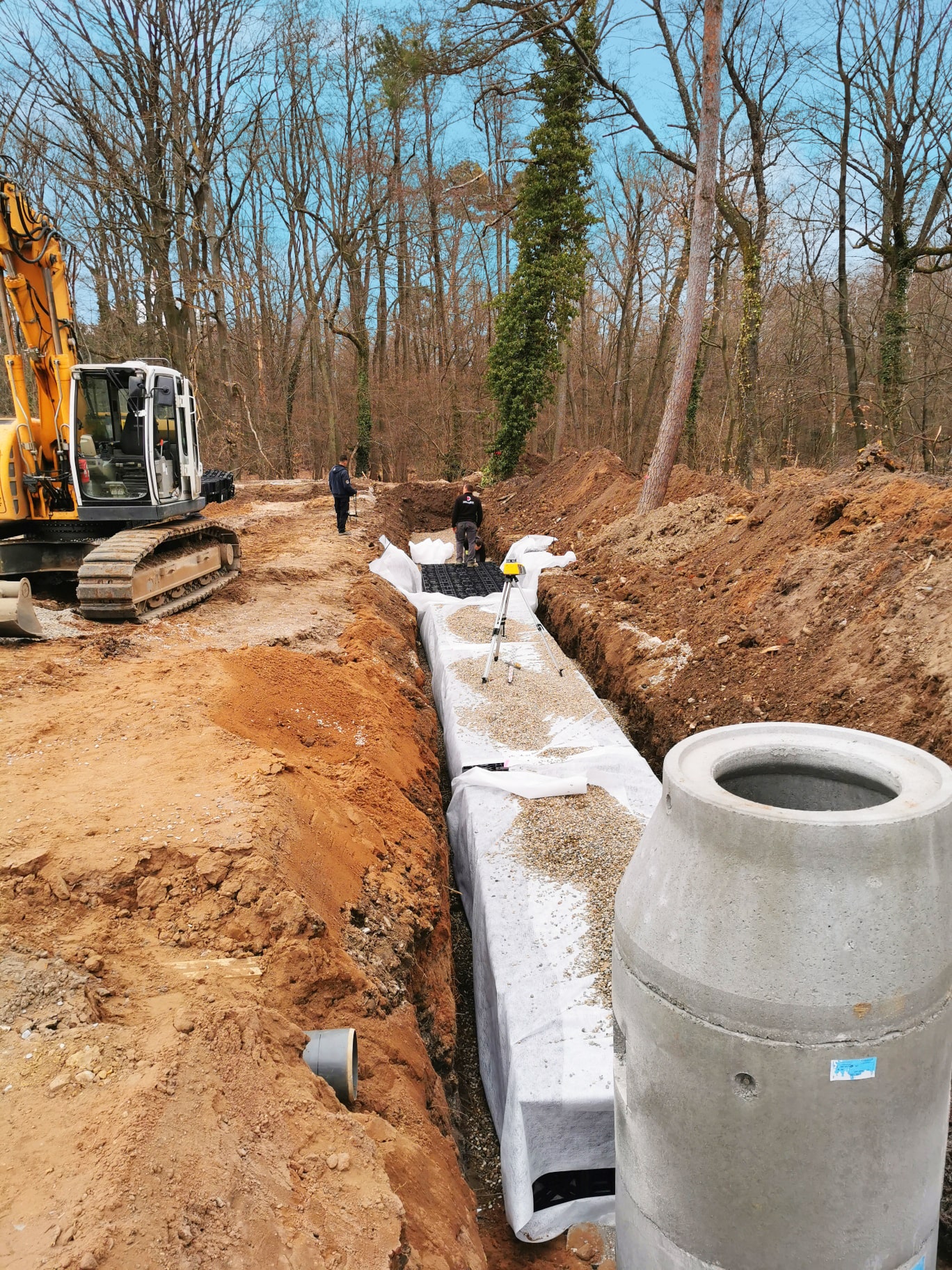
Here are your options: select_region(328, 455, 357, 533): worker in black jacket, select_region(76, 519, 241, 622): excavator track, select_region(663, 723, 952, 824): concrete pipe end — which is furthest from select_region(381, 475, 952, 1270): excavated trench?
select_region(76, 519, 241, 622): excavator track

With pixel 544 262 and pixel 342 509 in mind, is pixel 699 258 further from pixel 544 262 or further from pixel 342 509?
pixel 544 262

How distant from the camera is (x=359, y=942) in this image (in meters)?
4.11

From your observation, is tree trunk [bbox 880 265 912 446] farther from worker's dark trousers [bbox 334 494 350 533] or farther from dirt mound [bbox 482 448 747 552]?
worker's dark trousers [bbox 334 494 350 533]

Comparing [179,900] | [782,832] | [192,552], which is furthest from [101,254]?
[782,832]

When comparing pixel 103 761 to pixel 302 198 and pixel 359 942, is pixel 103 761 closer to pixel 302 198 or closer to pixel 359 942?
pixel 359 942

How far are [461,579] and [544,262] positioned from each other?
41.8 ft

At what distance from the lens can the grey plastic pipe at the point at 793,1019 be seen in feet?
7.72

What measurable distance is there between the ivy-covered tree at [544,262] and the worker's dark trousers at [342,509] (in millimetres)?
9688

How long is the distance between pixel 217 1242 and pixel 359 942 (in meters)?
1.99

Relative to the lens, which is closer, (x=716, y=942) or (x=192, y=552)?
(x=716, y=942)

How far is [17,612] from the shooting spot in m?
7.59

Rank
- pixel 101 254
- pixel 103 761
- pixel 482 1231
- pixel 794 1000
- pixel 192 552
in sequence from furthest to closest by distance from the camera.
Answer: pixel 101 254
pixel 192 552
pixel 103 761
pixel 482 1231
pixel 794 1000

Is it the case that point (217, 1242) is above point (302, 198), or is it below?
below

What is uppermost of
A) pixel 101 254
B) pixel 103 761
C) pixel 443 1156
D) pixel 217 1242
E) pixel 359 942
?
pixel 101 254
